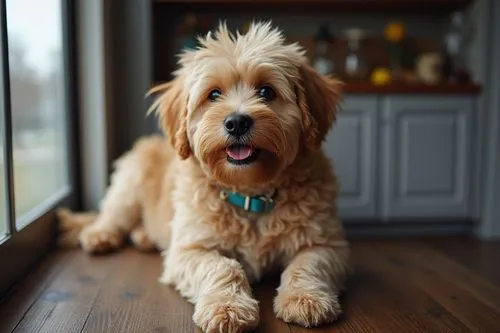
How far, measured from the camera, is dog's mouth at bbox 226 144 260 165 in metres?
1.78

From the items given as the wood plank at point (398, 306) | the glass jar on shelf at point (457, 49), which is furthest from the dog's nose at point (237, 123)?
the glass jar on shelf at point (457, 49)

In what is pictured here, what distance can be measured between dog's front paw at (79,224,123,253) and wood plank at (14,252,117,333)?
2.6 inches

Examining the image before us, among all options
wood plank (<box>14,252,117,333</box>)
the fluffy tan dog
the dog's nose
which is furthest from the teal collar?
wood plank (<box>14,252,117,333</box>)

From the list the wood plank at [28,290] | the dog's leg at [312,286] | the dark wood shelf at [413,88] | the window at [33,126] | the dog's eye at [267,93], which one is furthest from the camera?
the dark wood shelf at [413,88]

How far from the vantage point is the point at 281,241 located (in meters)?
1.98

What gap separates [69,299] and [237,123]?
838 millimetres

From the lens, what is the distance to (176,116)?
2025 millimetres

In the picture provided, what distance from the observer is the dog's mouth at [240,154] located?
1781 mm

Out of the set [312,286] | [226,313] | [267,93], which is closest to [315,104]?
[267,93]

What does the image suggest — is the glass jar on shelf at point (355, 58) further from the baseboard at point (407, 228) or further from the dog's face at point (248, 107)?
the dog's face at point (248, 107)

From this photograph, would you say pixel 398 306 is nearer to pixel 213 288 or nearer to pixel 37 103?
pixel 213 288

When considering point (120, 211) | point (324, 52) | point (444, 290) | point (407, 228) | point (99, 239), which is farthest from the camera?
point (324, 52)

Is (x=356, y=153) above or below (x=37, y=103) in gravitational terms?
below

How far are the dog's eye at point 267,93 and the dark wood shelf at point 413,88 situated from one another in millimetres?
1245
